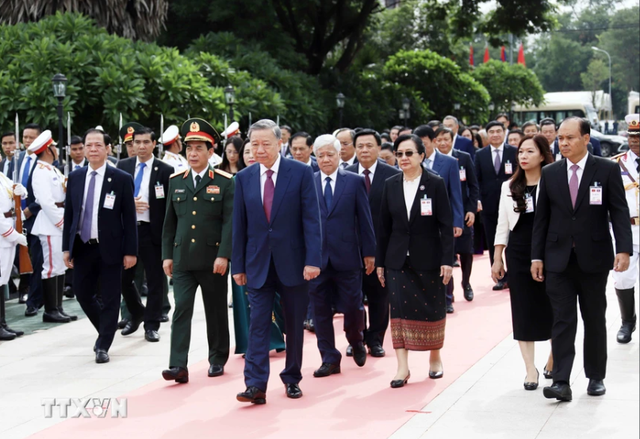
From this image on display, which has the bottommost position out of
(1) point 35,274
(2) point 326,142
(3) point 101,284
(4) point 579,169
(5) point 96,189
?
(1) point 35,274

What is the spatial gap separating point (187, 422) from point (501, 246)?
2.69 meters

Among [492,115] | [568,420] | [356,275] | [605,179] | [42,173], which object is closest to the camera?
[568,420]

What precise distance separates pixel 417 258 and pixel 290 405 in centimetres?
151

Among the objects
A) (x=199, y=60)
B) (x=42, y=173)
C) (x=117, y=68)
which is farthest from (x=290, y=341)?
(x=199, y=60)

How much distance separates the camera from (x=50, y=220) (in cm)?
1030

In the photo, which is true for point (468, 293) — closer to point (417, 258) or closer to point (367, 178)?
point (367, 178)

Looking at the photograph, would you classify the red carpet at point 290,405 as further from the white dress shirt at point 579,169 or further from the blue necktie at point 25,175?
the blue necktie at point 25,175

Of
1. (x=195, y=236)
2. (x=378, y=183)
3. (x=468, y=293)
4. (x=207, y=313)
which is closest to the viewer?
(x=195, y=236)

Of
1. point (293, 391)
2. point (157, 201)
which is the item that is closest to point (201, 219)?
point (293, 391)

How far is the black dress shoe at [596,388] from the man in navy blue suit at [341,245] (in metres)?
1.97

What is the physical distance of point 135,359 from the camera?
838cm

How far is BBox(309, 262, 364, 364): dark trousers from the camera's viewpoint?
768 cm

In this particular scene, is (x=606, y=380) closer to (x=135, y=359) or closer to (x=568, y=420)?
(x=568, y=420)

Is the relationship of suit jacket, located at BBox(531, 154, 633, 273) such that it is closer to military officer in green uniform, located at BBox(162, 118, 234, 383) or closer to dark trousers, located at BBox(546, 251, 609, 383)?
dark trousers, located at BBox(546, 251, 609, 383)
